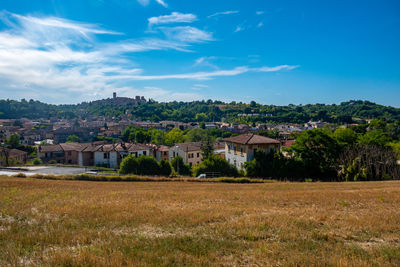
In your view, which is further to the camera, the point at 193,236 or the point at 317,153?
the point at 317,153

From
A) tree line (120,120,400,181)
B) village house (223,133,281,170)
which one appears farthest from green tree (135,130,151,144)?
village house (223,133,281,170)

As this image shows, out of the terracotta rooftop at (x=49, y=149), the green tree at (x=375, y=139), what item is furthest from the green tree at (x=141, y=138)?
the green tree at (x=375, y=139)

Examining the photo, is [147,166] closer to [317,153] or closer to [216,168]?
[216,168]

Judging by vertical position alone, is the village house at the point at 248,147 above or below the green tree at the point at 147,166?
above

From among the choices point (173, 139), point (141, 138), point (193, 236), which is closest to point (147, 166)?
point (193, 236)

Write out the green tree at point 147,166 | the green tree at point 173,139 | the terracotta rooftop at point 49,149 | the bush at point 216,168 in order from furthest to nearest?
the green tree at point 173,139 → the terracotta rooftop at point 49,149 → the green tree at point 147,166 → the bush at point 216,168

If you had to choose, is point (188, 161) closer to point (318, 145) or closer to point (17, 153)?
point (318, 145)

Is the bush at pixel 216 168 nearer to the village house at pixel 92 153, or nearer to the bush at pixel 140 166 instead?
the bush at pixel 140 166

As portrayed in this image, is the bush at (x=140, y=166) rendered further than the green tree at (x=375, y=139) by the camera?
No

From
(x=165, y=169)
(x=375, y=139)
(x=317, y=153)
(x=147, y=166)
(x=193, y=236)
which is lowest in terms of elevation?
(x=165, y=169)

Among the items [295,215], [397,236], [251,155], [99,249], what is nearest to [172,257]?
[99,249]

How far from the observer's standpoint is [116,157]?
208 feet

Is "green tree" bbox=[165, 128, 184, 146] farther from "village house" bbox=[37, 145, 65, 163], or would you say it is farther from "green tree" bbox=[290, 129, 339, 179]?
"green tree" bbox=[290, 129, 339, 179]

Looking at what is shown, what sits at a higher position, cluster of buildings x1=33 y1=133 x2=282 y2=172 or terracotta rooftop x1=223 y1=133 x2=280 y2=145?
terracotta rooftop x1=223 y1=133 x2=280 y2=145
